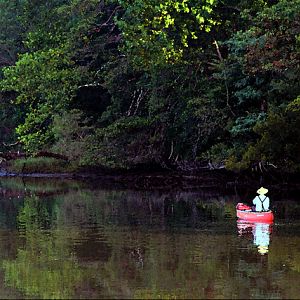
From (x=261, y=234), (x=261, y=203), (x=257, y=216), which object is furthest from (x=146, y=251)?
(x=261, y=203)

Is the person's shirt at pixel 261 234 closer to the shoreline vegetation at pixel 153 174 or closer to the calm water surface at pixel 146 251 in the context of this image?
the calm water surface at pixel 146 251

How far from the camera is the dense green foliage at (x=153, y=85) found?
97.9ft

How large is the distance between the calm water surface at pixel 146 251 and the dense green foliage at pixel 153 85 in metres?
4.91

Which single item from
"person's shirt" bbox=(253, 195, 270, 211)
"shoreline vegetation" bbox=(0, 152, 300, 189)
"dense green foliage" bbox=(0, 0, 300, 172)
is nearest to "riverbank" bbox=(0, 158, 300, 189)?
"shoreline vegetation" bbox=(0, 152, 300, 189)

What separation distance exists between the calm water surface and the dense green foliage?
4911 mm

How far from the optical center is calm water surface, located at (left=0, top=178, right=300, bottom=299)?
1298cm

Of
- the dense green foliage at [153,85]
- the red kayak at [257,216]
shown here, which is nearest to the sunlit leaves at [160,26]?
the dense green foliage at [153,85]

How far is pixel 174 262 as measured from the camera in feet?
50.0

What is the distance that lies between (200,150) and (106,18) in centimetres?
999

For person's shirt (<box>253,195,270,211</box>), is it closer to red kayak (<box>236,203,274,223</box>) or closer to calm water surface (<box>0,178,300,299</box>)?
red kayak (<box>236,203,274,223</box>)

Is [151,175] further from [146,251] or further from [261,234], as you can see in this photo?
Answer: [146,251]

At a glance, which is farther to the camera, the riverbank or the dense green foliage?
the riverbank

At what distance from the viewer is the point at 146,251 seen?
16.6 metres

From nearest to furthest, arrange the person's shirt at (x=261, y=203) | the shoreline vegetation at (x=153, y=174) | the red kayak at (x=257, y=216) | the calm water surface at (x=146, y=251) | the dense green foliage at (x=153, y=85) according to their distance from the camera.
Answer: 1. the calm water surface at (x=146, y=251)
2. the red kayak at (x=257, y=216)
3. the person's shirt at (x=261, y=203)
4. the dense green foliage at (x=153, y=85)
5. the shoreline vegetation at (x=153, y=174)
